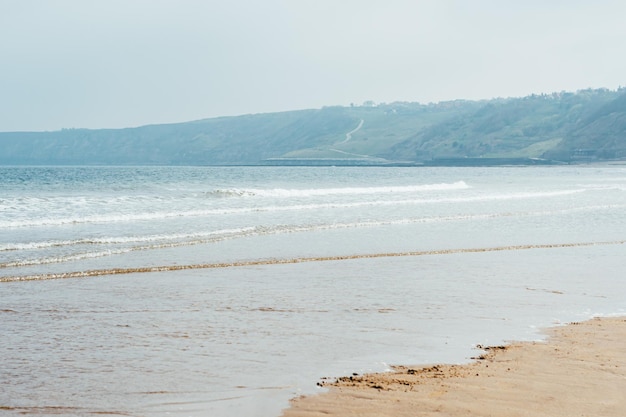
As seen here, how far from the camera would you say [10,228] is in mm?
25312

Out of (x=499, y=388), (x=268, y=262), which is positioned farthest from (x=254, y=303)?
(x=499, y=388)

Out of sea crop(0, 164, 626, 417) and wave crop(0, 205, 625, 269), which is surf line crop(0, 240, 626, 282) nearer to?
sea crop(0, 164, 626, 417)

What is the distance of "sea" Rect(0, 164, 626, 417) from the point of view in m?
8.00

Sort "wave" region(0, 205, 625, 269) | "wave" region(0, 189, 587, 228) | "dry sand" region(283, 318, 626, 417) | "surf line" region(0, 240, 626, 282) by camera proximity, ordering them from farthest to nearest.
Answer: "wave" region(0, 189, 587, 228) → "wave" region(0, 205, 625, 269) → "surf line" region(0, 240, 626, 282) → "dry sand" region(283, 318, 626, 417)

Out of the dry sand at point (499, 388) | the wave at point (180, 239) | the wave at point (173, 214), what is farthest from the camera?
the wave at point (173, 214)

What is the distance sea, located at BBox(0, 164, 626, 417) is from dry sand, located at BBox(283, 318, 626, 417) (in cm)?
32

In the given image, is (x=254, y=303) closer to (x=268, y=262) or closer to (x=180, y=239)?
(x=268, y=262)

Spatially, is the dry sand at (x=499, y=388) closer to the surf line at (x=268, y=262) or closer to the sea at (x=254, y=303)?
the sea at (x=254, y=303)

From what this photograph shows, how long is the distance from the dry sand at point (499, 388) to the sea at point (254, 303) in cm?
32

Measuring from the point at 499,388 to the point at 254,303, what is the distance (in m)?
5.45

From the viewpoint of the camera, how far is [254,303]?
1252 centimetres

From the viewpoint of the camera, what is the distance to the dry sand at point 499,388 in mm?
7066

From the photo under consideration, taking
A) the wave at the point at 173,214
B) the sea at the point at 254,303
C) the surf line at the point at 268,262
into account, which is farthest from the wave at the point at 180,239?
the wave at the point at 173,214

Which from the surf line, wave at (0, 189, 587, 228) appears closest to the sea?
the surf line
